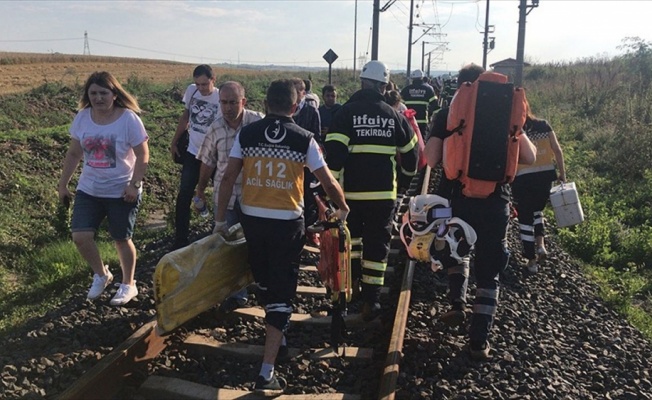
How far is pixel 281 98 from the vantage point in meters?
3.96

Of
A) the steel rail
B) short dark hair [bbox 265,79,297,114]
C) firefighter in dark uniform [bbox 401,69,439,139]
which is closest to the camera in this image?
the steel rail

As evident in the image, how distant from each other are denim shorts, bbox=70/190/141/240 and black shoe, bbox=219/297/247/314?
1058 millimetres

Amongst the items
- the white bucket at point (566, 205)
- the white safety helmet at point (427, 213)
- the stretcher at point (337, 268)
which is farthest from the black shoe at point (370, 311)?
the white bucket at point (566, 205)

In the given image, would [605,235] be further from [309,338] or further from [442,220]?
[309,338]

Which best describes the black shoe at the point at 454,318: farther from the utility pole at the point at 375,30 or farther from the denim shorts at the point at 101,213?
the utility pole at the point at 375,30

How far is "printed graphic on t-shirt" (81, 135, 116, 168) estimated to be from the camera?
4.87 m

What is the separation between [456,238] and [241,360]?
1924mm

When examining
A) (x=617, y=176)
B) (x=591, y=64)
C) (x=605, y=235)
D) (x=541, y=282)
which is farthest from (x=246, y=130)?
(x=591, y=64)

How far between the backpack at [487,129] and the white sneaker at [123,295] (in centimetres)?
310

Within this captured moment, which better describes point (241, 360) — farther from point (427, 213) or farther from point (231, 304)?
point (427, 213)

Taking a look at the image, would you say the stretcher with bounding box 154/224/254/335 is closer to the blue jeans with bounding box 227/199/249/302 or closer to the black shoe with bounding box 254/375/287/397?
the blue jeans with bounding box 227/199/249/302

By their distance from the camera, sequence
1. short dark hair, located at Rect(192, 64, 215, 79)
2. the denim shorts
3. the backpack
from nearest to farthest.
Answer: the backpack → the denim shorts → short dark hair, located at Rect(192, 64, 215, 79)

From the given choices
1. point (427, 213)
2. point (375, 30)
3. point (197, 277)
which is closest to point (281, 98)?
point (197, 277)

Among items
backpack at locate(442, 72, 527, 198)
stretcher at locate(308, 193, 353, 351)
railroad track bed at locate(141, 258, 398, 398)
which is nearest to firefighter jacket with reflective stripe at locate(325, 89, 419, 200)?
stretcher at locate(308, 193, 353, 351)
